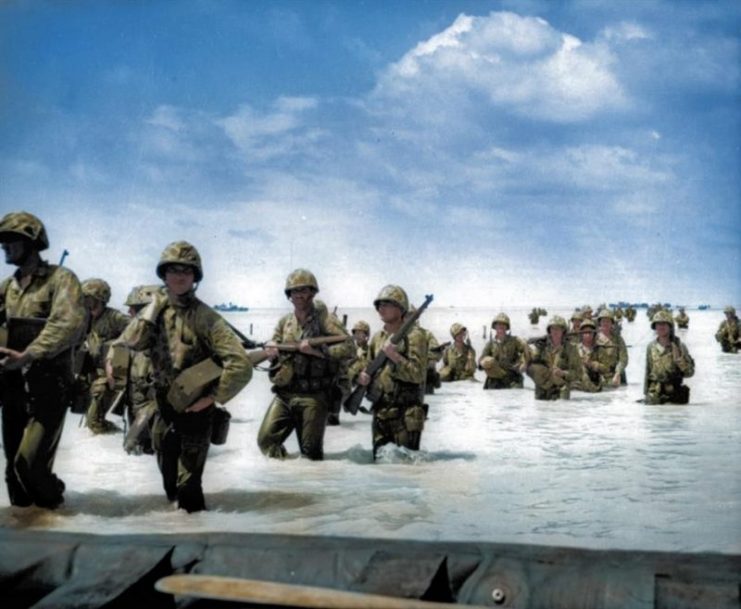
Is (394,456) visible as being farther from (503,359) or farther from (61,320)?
(503,359)

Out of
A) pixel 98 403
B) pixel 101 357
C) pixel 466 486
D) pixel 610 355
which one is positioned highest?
pixel 610 355

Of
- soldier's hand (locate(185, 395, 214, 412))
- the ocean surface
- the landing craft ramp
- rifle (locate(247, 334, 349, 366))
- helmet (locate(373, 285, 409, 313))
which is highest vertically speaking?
helmet (locate(373, 285, 409, 313))

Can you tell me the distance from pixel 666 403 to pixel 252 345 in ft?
26.8

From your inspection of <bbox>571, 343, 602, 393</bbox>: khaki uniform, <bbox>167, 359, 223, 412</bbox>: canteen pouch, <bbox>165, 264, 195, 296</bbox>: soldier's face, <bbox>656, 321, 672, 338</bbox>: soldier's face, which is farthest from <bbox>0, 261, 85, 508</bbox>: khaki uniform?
<bbox>571, 343, 602, 393</bbox>: khaki uniform

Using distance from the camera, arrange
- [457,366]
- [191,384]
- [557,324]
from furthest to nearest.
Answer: [457,366] < [557,324] < [191,384]

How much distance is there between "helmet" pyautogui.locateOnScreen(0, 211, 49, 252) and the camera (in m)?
6.23

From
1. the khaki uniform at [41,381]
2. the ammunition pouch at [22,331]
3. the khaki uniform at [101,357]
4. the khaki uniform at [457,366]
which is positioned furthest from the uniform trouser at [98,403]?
the khaki uniform at [457,366]

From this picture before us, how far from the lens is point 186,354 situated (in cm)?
626

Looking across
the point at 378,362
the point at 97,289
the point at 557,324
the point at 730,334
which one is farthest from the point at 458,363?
the point at 730,334

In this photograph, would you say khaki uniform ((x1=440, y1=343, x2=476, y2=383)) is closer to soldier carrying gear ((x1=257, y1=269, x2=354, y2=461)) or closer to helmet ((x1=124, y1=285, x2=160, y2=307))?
helmet ((x1=124, y1=285, x2=160, y2=307))

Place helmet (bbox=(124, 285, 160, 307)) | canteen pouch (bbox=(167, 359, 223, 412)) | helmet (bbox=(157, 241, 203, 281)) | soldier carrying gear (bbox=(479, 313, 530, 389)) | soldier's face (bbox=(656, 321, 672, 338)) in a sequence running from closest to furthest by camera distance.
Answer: canteen pouch (bbox=(167, 359, 223, 412)), helmet (bbox=(157, 241, 203, 281)), helmet (bbox=(124, 285, 160, 307)), soldier's face (bbox=(656, 321, 672, 338)), soldier carrying gear (bbox=(479, 313, 530, 389))

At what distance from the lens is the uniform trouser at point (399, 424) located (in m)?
8.83

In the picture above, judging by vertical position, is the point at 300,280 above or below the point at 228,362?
above

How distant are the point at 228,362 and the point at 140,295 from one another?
5378mm
